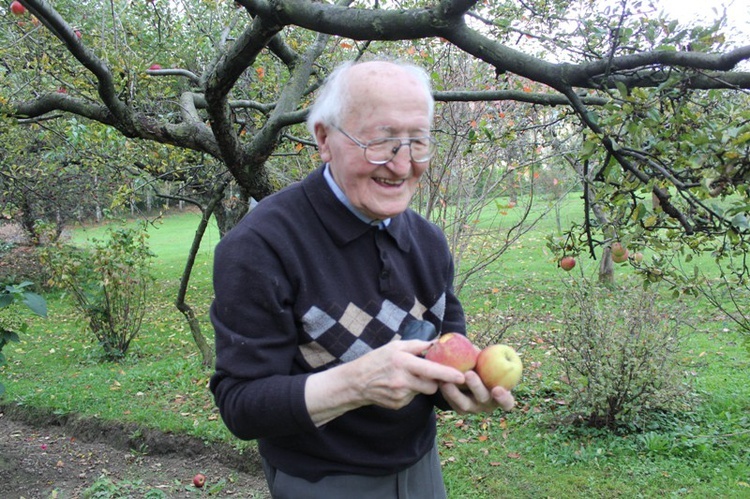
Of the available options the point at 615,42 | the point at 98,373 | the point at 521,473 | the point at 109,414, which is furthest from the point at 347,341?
the point at 98,373

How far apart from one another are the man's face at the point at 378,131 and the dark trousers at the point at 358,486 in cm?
68

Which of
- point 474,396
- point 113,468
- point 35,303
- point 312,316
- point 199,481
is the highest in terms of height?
point 312,316

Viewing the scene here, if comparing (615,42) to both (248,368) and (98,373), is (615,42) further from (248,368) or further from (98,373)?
(98,373)

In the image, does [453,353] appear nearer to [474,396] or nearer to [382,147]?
[474,396]

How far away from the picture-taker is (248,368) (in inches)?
57.4

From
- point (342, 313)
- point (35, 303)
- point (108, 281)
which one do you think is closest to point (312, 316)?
point (342, 313)

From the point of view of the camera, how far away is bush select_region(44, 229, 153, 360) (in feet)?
24.6

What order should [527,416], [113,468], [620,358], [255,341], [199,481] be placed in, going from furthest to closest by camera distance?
[527,416] → [113,468] → [620,358] → [199,481] → [255,341]

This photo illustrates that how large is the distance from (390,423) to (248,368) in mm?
428

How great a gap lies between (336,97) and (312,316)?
1.79 ft

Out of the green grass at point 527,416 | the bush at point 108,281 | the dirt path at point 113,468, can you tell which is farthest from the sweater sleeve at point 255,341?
the bush at point 108,281

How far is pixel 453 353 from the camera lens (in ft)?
5.42

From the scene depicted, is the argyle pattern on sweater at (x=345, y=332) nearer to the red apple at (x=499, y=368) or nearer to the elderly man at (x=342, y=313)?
the elderly man at (x=342, y=313)

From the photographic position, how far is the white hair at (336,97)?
1.56 m
